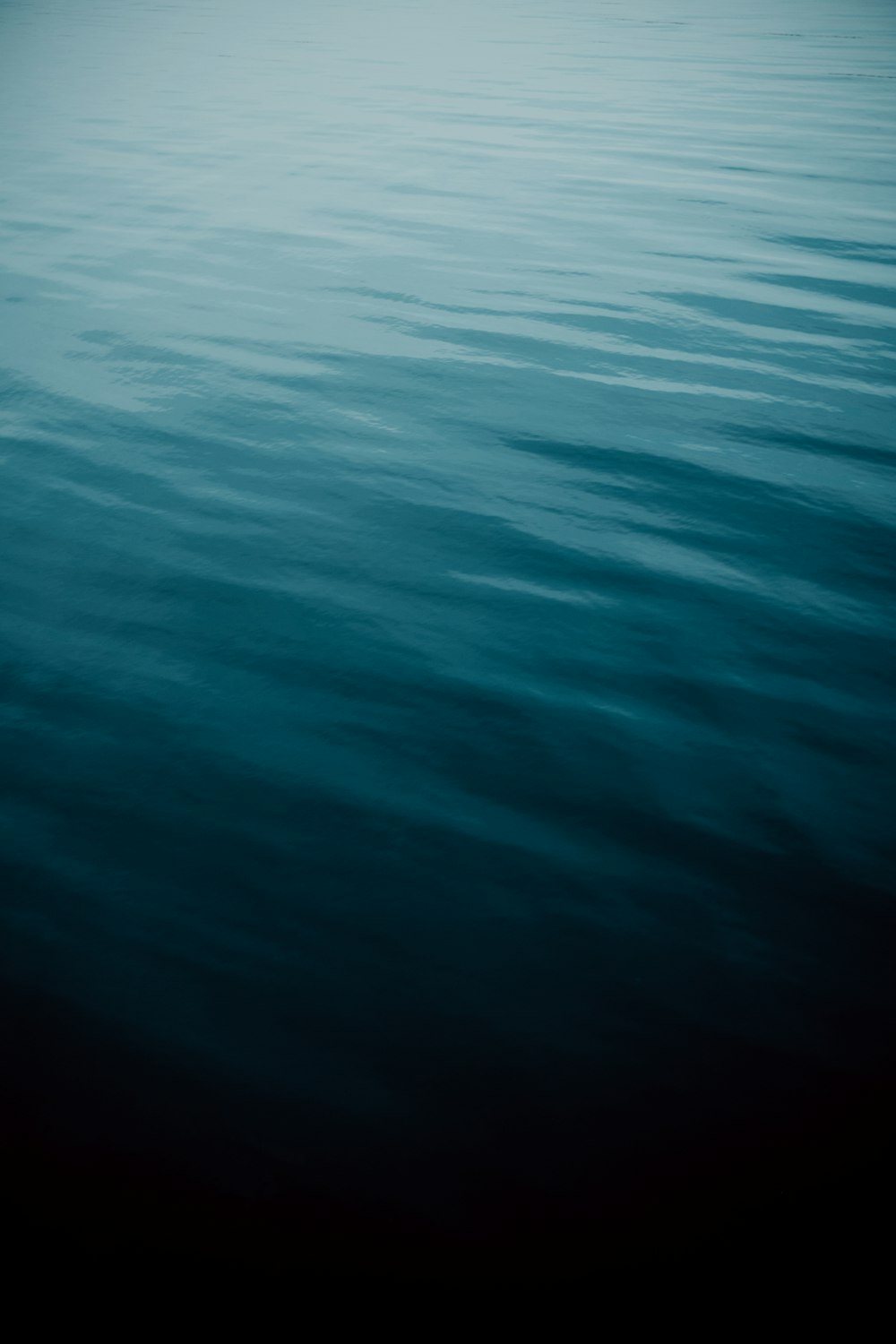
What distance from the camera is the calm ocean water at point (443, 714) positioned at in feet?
3.18

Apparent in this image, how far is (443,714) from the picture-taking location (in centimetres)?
148

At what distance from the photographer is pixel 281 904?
117cm

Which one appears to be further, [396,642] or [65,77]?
[65,77]

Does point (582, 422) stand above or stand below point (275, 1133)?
above

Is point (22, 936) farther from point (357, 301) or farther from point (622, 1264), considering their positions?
point (357, 301)

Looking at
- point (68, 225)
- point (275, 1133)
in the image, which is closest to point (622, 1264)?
point (275, 1133)

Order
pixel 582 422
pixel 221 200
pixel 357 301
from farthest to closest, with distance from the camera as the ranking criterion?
1. pixel 221 200
2. pixel 357 301
3. pixel 582 422

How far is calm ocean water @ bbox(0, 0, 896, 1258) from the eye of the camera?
97cm

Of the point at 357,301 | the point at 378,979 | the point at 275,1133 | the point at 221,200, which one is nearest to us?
the point at 275,1133

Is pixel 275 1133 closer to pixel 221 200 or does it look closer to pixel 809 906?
pixel 809 906

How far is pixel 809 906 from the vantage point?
1.16m

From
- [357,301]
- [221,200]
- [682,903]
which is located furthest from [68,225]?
[682,903]

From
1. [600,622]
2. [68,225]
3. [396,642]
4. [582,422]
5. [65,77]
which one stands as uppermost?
[65,77]

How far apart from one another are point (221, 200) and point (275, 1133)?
4.71 meters
